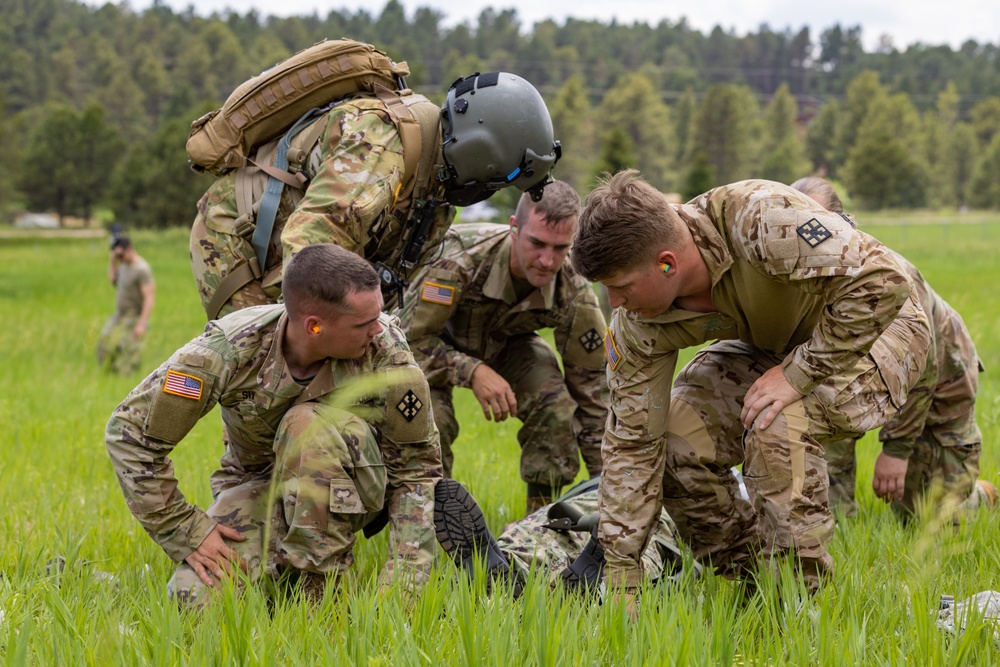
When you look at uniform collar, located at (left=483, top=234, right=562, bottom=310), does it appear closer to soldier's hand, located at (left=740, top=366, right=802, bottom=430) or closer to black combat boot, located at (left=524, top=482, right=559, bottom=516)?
black combat boot, located at (left=524, top=482, right=559, bottom=516)

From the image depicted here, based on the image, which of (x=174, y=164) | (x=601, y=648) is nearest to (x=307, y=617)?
(x=601, y=648)

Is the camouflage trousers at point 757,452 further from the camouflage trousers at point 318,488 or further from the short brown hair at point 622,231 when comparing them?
the camouflage trousers at point 318,488

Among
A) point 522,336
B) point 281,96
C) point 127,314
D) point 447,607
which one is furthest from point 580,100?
point 447,607

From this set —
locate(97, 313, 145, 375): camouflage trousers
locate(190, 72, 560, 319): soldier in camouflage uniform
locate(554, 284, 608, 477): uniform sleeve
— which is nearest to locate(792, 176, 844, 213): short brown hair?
locate(190, 72, 560, 319): soldier in camouflage uniform

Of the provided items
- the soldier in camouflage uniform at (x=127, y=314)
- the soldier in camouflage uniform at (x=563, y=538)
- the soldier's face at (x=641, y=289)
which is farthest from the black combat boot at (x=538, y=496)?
the soldier in camouflage uniform at (x=127, y=314)

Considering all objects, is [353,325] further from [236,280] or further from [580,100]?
[580,100]

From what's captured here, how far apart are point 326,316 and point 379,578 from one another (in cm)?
93

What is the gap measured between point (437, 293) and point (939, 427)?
244cm

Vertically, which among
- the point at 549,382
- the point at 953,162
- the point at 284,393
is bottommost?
the point at 953,162

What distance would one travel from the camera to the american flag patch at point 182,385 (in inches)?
140

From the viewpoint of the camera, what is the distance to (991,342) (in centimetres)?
1093

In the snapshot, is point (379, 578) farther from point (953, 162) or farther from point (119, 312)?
point (953, 162)

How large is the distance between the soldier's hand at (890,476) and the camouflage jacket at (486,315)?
151cm

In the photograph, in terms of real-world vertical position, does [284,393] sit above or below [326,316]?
below
